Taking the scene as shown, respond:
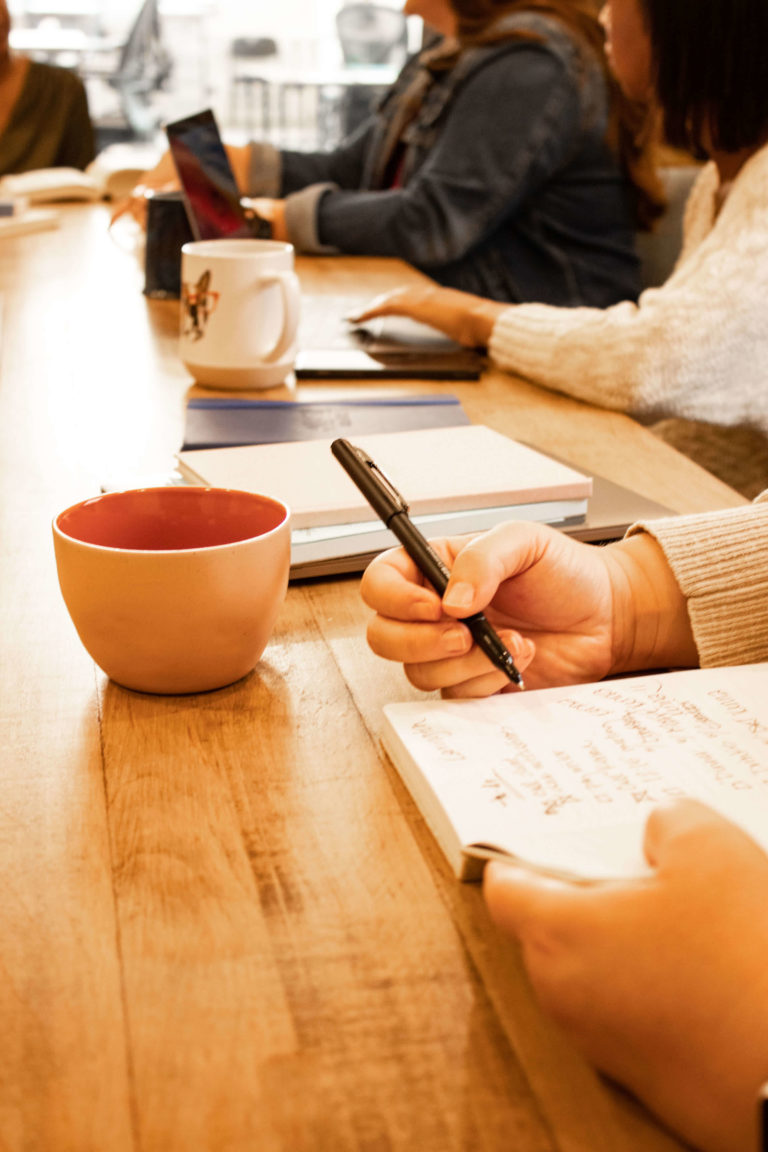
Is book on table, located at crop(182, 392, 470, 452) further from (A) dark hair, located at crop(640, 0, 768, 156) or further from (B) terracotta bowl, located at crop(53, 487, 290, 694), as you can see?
(A) dark hair, located at crop(640, 0, 768, 156)

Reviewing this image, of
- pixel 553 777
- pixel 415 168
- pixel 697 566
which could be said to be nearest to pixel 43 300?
pixel 415 168

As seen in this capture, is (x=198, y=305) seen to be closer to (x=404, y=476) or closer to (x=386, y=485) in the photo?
(x=404, y=476)

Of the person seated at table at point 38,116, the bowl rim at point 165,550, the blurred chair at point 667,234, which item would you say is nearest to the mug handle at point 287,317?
the bowl rim at point 165,550

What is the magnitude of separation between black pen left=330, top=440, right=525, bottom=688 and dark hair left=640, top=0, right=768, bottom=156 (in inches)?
36.6

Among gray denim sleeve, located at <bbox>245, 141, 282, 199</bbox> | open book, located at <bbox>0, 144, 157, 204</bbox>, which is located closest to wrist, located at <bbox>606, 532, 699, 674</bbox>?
gray denim sleeve, located at <bbox>245, 141, 282, 199</bbox>

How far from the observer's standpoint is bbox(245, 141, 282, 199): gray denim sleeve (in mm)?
2260

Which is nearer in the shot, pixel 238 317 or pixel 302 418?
pixel 302 418

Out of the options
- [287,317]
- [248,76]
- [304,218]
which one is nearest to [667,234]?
[304,218]

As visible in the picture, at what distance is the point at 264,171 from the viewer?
7.46ft

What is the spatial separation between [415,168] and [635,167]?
15.1 inches

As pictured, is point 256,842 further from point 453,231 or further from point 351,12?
point 351,12

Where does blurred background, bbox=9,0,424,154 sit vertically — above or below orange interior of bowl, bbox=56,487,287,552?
above

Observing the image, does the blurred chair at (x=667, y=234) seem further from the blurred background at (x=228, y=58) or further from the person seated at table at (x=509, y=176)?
the blurred background at (x=228, y=58)

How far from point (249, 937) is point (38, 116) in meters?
3.21
